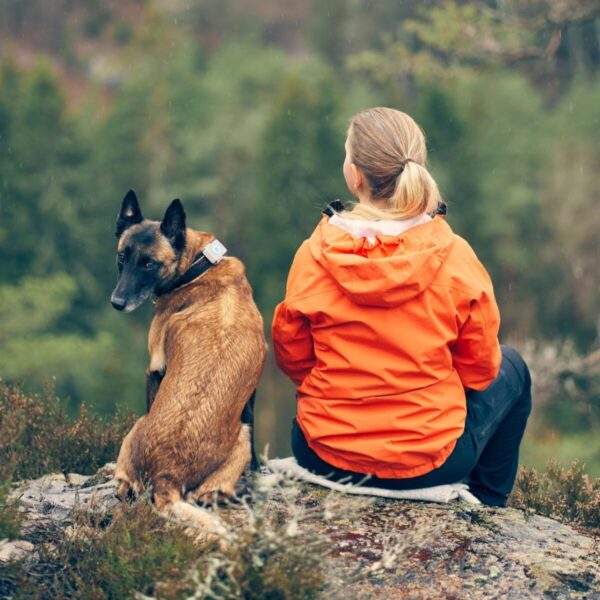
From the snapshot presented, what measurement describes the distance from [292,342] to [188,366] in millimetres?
531

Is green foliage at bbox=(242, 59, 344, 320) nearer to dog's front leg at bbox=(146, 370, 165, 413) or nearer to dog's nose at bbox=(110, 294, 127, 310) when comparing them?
dog's nose at bbox=(110, 294, 127, 310)

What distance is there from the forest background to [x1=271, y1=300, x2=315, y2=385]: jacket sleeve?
16848mm

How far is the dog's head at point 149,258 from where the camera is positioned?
545cm

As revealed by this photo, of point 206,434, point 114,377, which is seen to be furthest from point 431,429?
point 114,377

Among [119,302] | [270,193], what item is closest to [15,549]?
[119,302]

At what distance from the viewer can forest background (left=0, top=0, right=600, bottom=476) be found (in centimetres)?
3475

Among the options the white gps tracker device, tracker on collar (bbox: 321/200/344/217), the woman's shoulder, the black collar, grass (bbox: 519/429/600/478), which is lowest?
grass (bbox: 519/429/600/478)

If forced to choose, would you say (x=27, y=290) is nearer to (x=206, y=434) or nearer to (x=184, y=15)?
(x=206, y=434)

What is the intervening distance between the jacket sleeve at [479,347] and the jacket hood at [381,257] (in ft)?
1.00

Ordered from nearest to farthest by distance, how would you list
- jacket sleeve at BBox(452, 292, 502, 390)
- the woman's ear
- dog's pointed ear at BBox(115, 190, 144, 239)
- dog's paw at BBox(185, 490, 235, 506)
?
jacket sleeve at BBox(452, 292, 502, 390) < dog's paw at BBox(185, 490, 235, 506) < the woman's ear < dog's pointed ear at BBox(115, 190, 144, 239)

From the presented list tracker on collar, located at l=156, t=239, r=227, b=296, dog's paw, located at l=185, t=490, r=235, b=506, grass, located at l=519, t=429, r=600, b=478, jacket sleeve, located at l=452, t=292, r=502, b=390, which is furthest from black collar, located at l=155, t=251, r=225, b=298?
grass, located at l=519, t=429, r=600, b=478

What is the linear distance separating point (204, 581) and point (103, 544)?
0.67 metres

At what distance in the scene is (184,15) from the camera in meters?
89.3

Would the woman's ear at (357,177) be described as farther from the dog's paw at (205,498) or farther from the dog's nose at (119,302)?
the dog's paw at (205,498)
